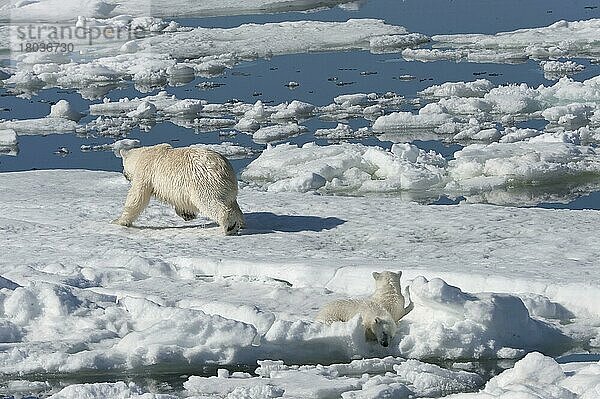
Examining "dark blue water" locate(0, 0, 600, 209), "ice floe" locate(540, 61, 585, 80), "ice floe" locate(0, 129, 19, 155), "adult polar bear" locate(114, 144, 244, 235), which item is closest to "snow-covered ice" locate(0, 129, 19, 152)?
"ice floe" locate(0, 129, 19, 155)

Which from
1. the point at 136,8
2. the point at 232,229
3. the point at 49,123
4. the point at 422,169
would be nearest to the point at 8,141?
the point at 49,123

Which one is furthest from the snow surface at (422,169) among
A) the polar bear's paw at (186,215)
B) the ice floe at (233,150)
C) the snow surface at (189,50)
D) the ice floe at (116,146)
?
the snow surface at (189,50)

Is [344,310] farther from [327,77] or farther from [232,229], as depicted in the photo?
[327,77]

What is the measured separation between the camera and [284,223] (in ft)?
28.7

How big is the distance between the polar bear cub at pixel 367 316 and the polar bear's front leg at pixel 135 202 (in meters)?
2.96

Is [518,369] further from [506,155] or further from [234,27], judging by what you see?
[234,27]

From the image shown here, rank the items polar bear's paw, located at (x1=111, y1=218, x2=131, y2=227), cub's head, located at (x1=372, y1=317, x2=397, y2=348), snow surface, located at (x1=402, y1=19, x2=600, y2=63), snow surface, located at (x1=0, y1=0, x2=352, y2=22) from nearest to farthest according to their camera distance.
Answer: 1. cub's head, located at (x1=372, y1=317, x2=397, y2=348)
2. polar bear's paw, located at (x1=111, y1=218, x2=131, y2=227)
3. snow surface, located at (x1=402, y1=19, x2=600, y2=63)
4. snow surface, located at (x1=0, y1=0, x2=352, y2=22)

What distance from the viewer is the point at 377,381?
17.3ft

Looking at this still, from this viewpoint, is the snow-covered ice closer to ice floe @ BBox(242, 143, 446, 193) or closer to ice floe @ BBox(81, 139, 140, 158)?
ice floe @ BBox(81, 139, 140, 158)

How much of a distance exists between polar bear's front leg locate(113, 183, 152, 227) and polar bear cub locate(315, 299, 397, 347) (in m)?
2.96

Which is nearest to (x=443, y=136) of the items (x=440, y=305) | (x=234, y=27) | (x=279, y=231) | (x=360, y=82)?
(x=360, y=82)

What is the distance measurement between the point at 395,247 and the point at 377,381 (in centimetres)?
257

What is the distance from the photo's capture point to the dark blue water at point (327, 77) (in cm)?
1423

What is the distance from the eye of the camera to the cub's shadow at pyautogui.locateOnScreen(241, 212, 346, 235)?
851cm
